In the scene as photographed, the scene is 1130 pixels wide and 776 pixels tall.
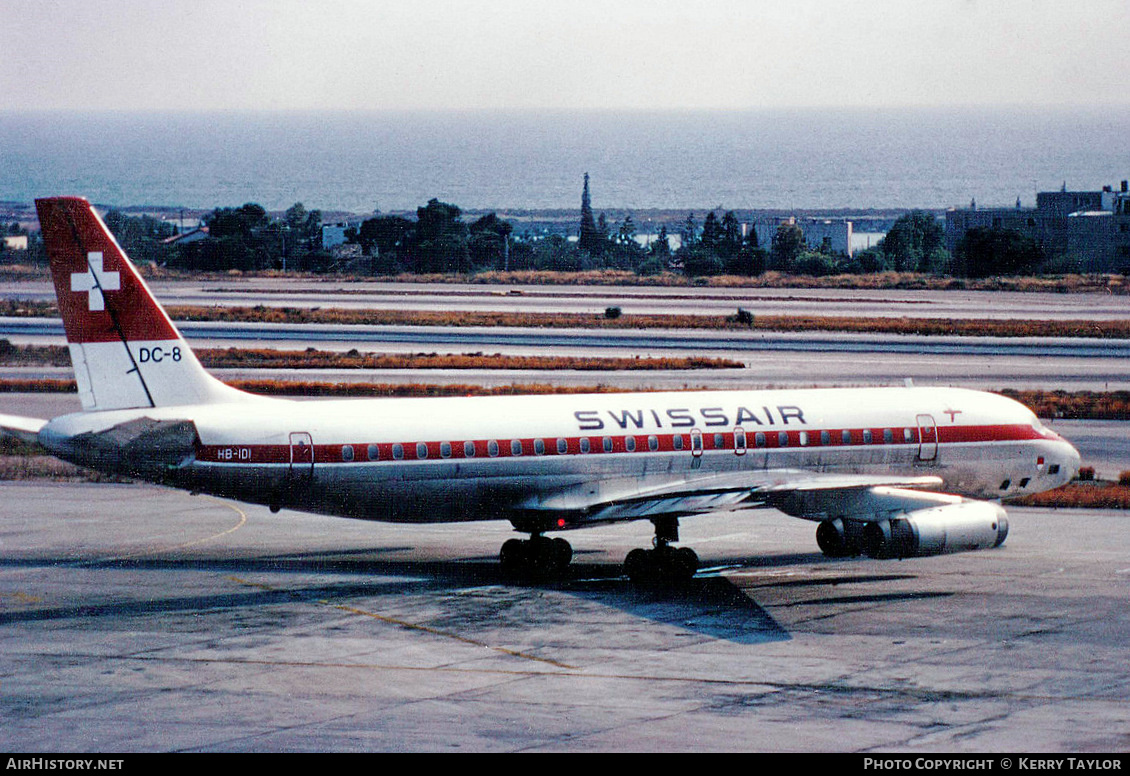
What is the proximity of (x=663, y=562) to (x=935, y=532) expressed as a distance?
7.06m

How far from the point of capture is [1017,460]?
147 ft

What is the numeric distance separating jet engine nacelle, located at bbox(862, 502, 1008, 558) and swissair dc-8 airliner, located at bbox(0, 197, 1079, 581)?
42mm

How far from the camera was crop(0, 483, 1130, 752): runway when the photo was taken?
1033 inches

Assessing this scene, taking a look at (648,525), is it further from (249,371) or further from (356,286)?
(356,286)

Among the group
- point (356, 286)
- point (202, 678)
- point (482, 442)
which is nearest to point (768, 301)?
point (356, 286)

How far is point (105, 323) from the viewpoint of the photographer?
37625 mm

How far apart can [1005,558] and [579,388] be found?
119 feet

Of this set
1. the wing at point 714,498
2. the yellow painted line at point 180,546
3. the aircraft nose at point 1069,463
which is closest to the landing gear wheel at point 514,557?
the wing at point 714,498

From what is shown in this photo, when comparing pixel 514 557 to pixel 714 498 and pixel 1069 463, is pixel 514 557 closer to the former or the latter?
pixel 714 498

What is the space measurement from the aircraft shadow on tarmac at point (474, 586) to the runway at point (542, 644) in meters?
0.13

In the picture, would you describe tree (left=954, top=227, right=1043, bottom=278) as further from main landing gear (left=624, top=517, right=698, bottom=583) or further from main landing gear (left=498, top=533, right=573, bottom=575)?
main landing gear (left=498, top=533, right=573, bottom=575)

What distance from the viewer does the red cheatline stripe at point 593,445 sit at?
3734 centimetres

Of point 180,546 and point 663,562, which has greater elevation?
point 663,562

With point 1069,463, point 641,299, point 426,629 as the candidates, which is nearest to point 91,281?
point 426,629
